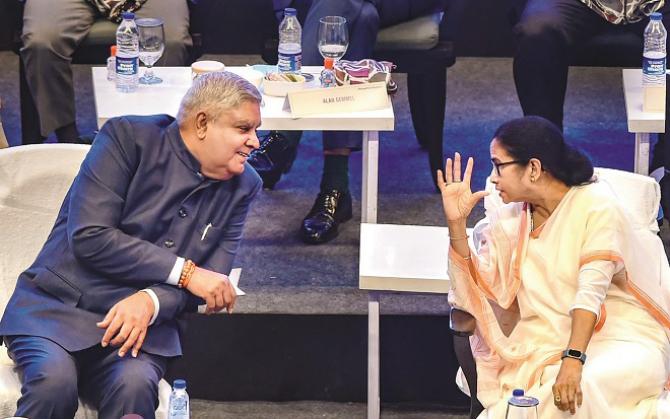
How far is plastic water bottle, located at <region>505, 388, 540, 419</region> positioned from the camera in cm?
329

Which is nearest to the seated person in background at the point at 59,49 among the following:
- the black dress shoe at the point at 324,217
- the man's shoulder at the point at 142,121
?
the black dress shoe at the point at 324,217

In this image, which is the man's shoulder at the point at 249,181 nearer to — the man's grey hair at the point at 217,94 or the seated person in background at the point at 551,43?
the man's grey hair at the point at 217,94

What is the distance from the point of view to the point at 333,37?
4.76 meters

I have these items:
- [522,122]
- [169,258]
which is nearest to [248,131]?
[169,258]

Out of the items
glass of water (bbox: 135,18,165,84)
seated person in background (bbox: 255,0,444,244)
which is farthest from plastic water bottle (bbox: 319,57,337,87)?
glass of water (bbox: 135,18,165,84)

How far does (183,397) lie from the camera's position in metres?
3.26

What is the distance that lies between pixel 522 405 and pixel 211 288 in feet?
2.77

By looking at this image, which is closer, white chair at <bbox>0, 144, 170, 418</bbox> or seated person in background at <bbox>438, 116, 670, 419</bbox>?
seated person in background at <bbox>438, 116, 670, 419</bbox>

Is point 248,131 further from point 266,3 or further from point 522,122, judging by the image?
point 266,3

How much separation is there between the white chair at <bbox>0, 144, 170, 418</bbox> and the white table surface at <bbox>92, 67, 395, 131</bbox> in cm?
52

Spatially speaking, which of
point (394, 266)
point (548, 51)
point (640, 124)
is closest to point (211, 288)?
point (394, 266)

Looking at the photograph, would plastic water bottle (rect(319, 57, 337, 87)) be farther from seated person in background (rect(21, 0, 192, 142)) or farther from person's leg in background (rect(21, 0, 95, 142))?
person's leg in background (rect(21, 0, 95, 142))

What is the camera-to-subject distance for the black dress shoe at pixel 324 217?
16.6ft

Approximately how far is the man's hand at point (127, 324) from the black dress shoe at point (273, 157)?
160 cm
